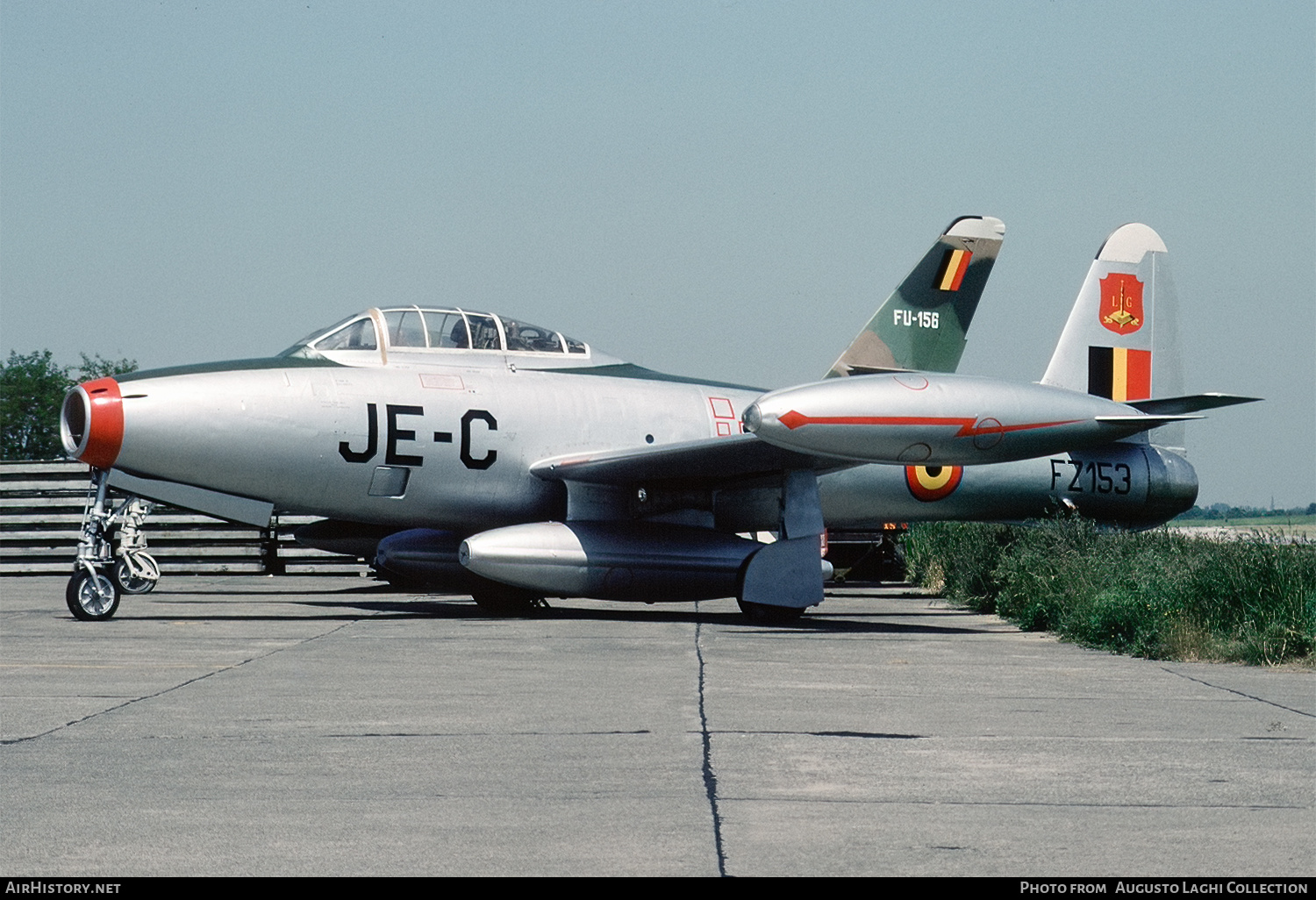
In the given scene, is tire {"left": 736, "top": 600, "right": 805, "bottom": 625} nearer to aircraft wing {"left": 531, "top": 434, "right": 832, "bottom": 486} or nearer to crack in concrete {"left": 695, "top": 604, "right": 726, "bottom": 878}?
aircraft wing {"left": 531, "top": 434, "right": 832, "bottom": 486}

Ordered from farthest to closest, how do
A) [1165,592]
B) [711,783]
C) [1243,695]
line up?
[1165,592]
[1243,695]
[711,783]

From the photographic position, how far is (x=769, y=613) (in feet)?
51.1

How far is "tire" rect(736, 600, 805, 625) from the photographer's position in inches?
608

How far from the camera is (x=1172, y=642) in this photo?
1147 cm

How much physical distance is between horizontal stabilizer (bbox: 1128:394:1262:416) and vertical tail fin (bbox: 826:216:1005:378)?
6486 millimetres

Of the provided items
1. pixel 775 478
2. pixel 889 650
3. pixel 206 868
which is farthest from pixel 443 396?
pixel 206 868

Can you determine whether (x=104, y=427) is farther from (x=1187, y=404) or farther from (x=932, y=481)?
(x=1187, y=404)

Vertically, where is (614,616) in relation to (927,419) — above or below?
below

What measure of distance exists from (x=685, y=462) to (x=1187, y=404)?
521 cm

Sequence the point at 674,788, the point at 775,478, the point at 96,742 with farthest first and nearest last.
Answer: the point at 775,478 < the point at 96,742 < the point at 674,788

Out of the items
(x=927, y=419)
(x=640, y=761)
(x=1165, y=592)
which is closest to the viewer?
(x=640, y=761)

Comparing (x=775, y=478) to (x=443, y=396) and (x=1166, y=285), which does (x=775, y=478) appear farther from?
(x=1166, y=285)

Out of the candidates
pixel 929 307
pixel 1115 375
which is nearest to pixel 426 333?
pixel 929 307

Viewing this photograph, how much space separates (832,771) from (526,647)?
19.6 ft
